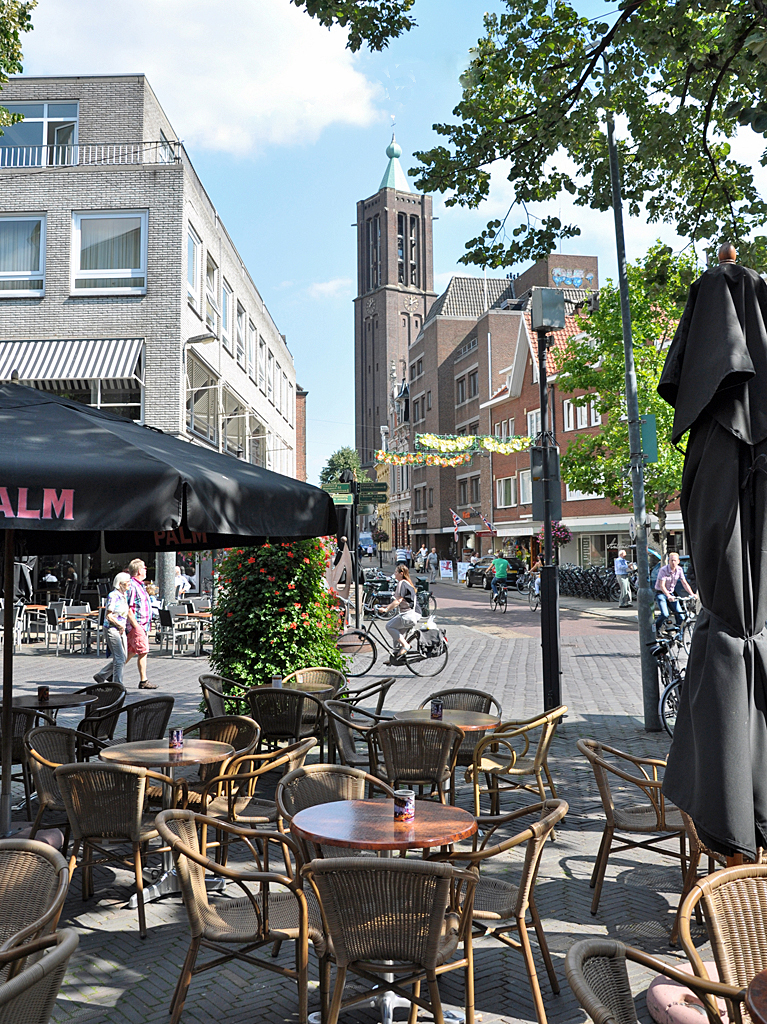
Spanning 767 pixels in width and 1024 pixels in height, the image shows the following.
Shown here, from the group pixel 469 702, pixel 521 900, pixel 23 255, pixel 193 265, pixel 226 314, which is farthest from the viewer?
pixel 226 314

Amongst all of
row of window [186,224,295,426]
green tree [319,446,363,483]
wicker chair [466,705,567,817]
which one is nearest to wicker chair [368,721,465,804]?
wicker chair [466,705,567,817]

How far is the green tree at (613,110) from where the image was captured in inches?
305

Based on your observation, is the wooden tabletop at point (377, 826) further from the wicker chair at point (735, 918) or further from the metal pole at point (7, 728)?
the metal pole at point (7, 728)

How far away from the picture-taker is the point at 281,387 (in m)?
44.1

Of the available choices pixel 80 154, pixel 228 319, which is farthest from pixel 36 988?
pixel 228 319

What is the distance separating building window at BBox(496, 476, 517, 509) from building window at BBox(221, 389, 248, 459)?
1984 cm

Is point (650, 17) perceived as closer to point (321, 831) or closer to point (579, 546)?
point (321, 831)

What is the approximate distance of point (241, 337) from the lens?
30.7 m

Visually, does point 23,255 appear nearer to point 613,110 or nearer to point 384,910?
point 613,110

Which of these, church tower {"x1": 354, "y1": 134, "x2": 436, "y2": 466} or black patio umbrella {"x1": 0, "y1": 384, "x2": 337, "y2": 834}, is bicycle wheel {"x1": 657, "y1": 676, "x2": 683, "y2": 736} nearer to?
black patio umbrella {"x1": 0, "y1": 384, "x2": 337, "y2": 834}

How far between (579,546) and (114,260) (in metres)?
25.9

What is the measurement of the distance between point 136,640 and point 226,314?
1798 cm

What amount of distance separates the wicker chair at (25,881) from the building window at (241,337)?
27.6 metres

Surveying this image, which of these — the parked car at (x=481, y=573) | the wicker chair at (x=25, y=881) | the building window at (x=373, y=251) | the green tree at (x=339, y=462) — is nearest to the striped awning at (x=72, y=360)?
the wicker chair at (x=25, y=881)
